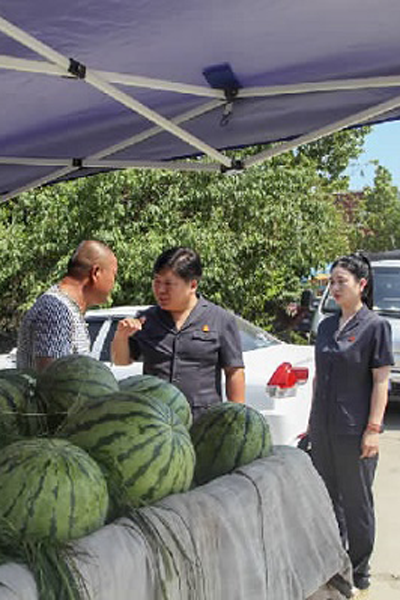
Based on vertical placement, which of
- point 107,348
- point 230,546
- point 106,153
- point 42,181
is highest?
point 106,153

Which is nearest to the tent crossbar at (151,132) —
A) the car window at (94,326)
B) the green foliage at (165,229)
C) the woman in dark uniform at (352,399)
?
the woman in dark uniform at (352,399)

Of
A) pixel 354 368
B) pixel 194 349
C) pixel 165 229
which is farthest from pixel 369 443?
pixel 165 229

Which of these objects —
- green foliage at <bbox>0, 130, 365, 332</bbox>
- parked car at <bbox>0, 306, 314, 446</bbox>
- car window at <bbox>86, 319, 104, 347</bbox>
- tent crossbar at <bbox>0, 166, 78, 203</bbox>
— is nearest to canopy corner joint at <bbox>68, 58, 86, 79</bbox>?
tent crossbar at <bbox>0, 166, 78, 203</bbox>

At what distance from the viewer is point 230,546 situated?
1.77 metres

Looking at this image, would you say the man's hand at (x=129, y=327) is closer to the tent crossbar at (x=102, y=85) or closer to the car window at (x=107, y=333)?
the tent crossbar at (x=102, y=85)

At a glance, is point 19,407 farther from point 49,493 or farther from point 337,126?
point 337,126

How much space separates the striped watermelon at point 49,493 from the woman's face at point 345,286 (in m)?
2.81

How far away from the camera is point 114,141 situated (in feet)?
15.5

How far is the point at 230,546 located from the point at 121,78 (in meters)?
2.27

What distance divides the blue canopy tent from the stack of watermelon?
4.46ft

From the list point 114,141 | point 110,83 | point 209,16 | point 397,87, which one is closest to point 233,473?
point 209,16

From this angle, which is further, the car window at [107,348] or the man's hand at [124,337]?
the car window at [107,348]

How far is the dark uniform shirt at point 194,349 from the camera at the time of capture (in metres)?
3.68

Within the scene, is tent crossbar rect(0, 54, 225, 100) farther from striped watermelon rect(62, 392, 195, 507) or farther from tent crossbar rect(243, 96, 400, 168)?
striped watermelon rect(62, 392, 195, 507)
